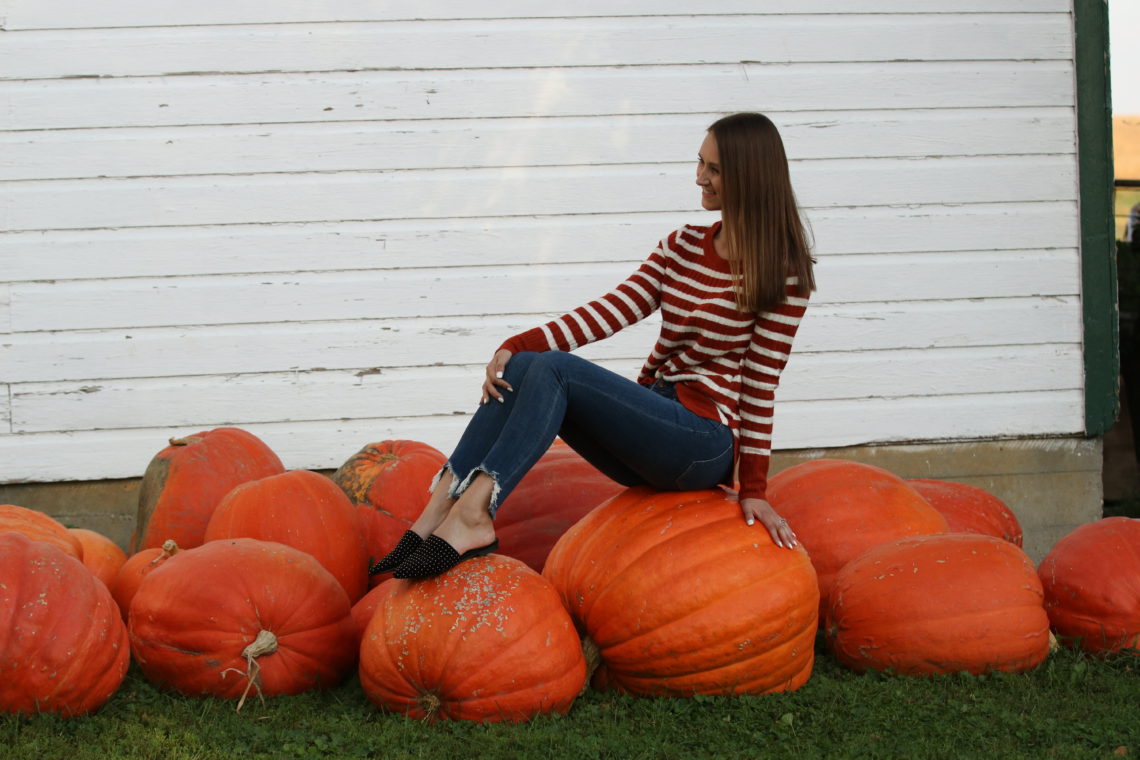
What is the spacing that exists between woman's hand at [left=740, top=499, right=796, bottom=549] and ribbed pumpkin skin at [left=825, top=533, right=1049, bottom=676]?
0.32 m

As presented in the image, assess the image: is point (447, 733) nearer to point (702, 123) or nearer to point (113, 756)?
point (113, 756)

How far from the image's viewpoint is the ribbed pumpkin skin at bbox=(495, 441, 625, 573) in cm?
343

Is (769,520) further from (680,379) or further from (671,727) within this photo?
(671,727)

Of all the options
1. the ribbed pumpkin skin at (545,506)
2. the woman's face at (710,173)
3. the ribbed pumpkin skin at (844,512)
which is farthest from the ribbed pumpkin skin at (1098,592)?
the woman's face at (710,173)

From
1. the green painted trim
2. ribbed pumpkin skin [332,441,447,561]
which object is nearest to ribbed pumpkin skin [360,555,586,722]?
ribbed pumpkin skin [332,441,447,561]

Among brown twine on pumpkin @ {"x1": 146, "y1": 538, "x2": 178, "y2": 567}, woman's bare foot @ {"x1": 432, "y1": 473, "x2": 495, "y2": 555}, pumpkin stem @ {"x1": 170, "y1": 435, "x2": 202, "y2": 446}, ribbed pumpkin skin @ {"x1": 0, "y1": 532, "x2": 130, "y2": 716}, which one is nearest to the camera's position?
ribbed pumpkin skin @ {"x1": 0, "y1": 532, "x2": 130, "y2": 716}

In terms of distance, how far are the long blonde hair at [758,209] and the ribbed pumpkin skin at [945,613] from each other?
0.81 metres

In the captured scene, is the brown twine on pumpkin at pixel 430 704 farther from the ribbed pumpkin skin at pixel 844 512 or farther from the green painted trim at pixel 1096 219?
the green painted trim at pixel 1096 219

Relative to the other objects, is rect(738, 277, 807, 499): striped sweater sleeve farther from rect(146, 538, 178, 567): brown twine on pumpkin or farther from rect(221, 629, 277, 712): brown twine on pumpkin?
rect(146, 538, 178, 567): brown twine on pumpkin

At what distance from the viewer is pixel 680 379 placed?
3.02 metres

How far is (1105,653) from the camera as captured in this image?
3.11m

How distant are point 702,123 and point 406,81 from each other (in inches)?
50.5

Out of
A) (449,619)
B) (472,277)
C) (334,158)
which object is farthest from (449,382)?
(449,619)

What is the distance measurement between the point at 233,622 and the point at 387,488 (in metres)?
1.15
